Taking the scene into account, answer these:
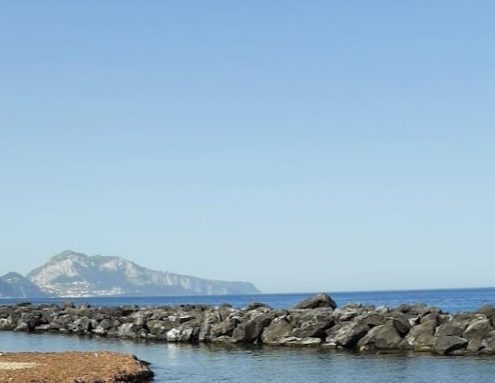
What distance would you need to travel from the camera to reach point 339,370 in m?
41.5

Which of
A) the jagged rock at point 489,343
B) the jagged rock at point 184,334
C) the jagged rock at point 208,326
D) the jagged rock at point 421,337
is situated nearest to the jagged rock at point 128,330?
the jagged rock at point 184,334

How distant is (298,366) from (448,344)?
10.6 meters

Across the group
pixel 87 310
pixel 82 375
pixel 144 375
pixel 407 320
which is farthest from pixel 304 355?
pixel 87 310

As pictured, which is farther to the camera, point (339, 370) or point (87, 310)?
point (87, 310)

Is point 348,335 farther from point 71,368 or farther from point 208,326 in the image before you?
point 71,368

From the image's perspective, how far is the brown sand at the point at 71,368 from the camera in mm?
34438

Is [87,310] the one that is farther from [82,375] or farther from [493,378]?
[493,378]

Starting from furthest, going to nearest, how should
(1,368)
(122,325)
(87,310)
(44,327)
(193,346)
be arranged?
(87,310) < (44,327) < (122,325) < (193,346) < (1,368)

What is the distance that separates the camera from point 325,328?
5684cm

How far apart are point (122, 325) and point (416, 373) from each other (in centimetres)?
4042

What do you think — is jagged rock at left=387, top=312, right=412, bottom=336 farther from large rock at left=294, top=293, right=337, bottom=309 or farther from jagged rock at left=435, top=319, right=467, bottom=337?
large rock at left=294, top=293, right=337, bottom=309

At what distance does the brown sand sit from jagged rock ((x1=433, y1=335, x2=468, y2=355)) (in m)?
18.8

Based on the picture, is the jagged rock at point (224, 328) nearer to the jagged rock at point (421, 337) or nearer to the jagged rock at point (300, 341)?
the jagged rock at point (300, 341)

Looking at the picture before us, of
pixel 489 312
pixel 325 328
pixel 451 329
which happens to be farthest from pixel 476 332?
pixel 325 328
